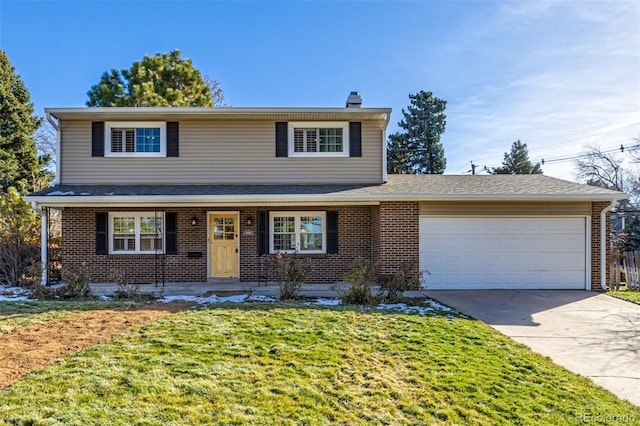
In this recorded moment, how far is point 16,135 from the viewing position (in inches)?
837

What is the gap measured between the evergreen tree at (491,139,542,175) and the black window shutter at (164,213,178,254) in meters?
29.9

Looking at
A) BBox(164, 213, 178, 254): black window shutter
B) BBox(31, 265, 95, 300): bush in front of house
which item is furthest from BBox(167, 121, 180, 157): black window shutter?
BBox(31, 265, 95, 300): bush in front of house

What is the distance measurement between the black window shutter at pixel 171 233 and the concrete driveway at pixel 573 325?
7183 mm

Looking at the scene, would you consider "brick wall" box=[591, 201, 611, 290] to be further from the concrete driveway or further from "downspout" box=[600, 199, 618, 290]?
the concrete driveway

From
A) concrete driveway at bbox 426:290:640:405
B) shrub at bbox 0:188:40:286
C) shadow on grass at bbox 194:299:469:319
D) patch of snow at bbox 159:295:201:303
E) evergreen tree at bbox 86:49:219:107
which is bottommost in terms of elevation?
concrete driveway at bbox 426:290:640:405

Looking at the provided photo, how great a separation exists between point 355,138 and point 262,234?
397 cm

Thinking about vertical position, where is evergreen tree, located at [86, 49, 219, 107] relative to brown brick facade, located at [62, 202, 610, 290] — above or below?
above

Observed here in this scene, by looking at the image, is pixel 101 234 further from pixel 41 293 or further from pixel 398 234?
pixel 398 234

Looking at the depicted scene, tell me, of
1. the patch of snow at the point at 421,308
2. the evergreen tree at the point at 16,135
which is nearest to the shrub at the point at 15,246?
the patch of snow at the point at 421,308

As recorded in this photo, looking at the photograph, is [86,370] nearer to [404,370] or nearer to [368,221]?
[404,370]

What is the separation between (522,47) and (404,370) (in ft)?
32.4

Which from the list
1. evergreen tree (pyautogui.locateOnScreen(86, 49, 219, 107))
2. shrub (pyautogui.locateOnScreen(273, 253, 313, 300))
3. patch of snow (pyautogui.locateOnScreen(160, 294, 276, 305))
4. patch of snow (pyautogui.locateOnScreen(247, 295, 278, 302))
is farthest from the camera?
evergreen tree (pyautogui.locateOnScreen(86, 49, 219, 107))

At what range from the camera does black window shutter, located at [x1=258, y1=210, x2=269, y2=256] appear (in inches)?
428

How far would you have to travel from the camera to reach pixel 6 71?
21141mm
